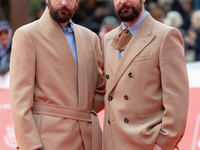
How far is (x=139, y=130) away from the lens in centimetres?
355

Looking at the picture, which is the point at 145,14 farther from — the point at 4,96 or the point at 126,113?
the point at 4,96

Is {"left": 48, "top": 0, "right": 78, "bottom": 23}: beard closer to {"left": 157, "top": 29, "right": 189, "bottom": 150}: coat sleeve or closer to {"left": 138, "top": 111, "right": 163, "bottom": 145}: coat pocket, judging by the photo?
{"left": 157, "top": 29, "right": 189, "bottom": 150}: coat sleeve

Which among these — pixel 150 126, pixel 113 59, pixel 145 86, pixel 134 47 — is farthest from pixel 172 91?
pixel 113 59

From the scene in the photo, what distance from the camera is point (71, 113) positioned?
3770 millimetres

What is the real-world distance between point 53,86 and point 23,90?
0.26 m

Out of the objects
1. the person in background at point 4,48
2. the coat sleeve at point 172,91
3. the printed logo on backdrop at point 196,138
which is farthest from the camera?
the person in background at point 4,48

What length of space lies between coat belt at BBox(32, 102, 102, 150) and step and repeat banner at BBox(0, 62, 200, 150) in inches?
45.5

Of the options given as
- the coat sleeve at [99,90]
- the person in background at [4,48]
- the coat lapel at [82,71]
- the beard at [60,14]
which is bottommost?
the person in background at [4,48]

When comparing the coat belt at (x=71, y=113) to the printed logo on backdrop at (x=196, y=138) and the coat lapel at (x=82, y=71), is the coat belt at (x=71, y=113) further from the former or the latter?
the printed logo on backdrop at (x=196, y=138)

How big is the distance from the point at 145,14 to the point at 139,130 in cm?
103

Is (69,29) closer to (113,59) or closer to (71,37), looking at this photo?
(71,37)

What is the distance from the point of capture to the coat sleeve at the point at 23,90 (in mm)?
3566

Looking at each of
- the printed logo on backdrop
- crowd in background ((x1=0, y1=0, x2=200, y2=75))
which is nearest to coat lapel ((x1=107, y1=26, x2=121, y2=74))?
the printed logo on backdrop

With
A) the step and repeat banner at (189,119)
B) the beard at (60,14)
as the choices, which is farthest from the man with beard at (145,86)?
the step and repeat banner at (189,119)
